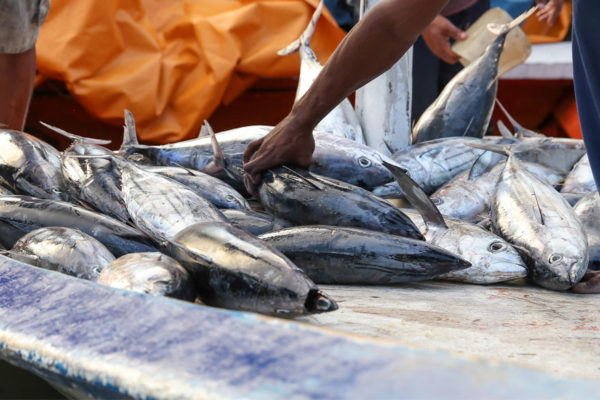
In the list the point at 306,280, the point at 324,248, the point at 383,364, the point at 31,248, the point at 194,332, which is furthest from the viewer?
the point at 324,248

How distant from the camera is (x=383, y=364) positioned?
83cm

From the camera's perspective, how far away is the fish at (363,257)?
1.84 m

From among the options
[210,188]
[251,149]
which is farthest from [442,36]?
[210,188]

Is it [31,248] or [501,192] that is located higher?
[501,192]

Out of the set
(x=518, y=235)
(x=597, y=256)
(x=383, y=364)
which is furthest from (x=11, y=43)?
(x=383, y=364)

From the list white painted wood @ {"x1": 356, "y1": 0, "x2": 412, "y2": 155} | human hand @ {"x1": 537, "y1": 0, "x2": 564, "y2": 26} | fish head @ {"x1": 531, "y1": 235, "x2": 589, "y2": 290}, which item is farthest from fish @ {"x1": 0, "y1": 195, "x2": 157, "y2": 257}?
human hand @ {"x1": 537, "y1": 0, "x2": 564, "y2": 26}

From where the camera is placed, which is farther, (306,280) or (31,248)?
(31,248)

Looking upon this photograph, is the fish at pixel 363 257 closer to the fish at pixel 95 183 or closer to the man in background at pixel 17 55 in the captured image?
the fish at pixel 95 183

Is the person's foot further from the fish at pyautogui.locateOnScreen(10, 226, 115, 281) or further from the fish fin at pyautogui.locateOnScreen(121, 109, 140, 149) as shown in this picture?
the fish fin at pyautogui.locateOnScreen(121, 109, 140, 149)

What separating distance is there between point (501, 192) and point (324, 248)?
0.83m

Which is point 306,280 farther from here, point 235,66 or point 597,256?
point 235,66

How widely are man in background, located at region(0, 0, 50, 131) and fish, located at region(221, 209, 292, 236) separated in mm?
1828

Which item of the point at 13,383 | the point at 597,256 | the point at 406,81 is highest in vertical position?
the point at 406,81

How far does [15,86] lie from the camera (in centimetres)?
361
